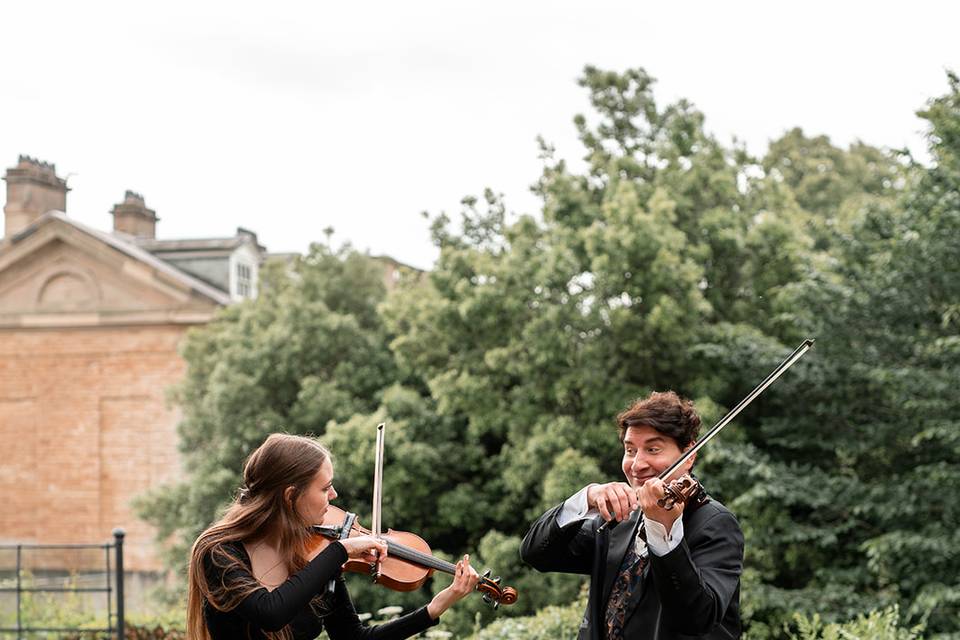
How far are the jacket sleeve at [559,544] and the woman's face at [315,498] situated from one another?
0.60 m

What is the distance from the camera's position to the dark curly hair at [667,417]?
2943 millimetres

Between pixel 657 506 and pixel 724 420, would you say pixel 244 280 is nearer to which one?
pixel 724 420

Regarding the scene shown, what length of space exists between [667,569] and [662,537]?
0.25 feet

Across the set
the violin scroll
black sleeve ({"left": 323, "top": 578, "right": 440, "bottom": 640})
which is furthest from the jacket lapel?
black sleeve ({"left": 323, "top": 578, "right": 440, "bottom": 640})

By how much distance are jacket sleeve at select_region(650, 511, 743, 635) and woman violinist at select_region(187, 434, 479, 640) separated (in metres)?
0.71

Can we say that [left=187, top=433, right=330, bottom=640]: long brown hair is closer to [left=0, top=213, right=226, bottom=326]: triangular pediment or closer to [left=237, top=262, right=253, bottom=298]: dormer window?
[left=0, top=213, right=226, bottom=326]: triangular pediment

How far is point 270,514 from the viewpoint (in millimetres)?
3098

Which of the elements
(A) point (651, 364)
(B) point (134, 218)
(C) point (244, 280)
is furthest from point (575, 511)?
(B) point (134, 218)

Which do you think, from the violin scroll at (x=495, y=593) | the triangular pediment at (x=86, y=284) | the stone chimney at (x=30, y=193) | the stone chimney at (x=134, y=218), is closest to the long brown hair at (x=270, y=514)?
the violin scroll at (x=495, y=593)

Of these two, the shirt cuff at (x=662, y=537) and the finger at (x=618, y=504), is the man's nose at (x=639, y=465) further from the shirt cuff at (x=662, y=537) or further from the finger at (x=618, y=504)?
the shirt cuff at (x=662, y=537)

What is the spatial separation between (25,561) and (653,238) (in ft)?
63.5

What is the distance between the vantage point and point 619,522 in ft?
10.1

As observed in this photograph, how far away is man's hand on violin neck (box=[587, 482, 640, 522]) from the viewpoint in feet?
9.10

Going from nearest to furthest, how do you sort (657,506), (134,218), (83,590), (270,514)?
(657,506)
(270,514)
(83,590)
(134,218)
